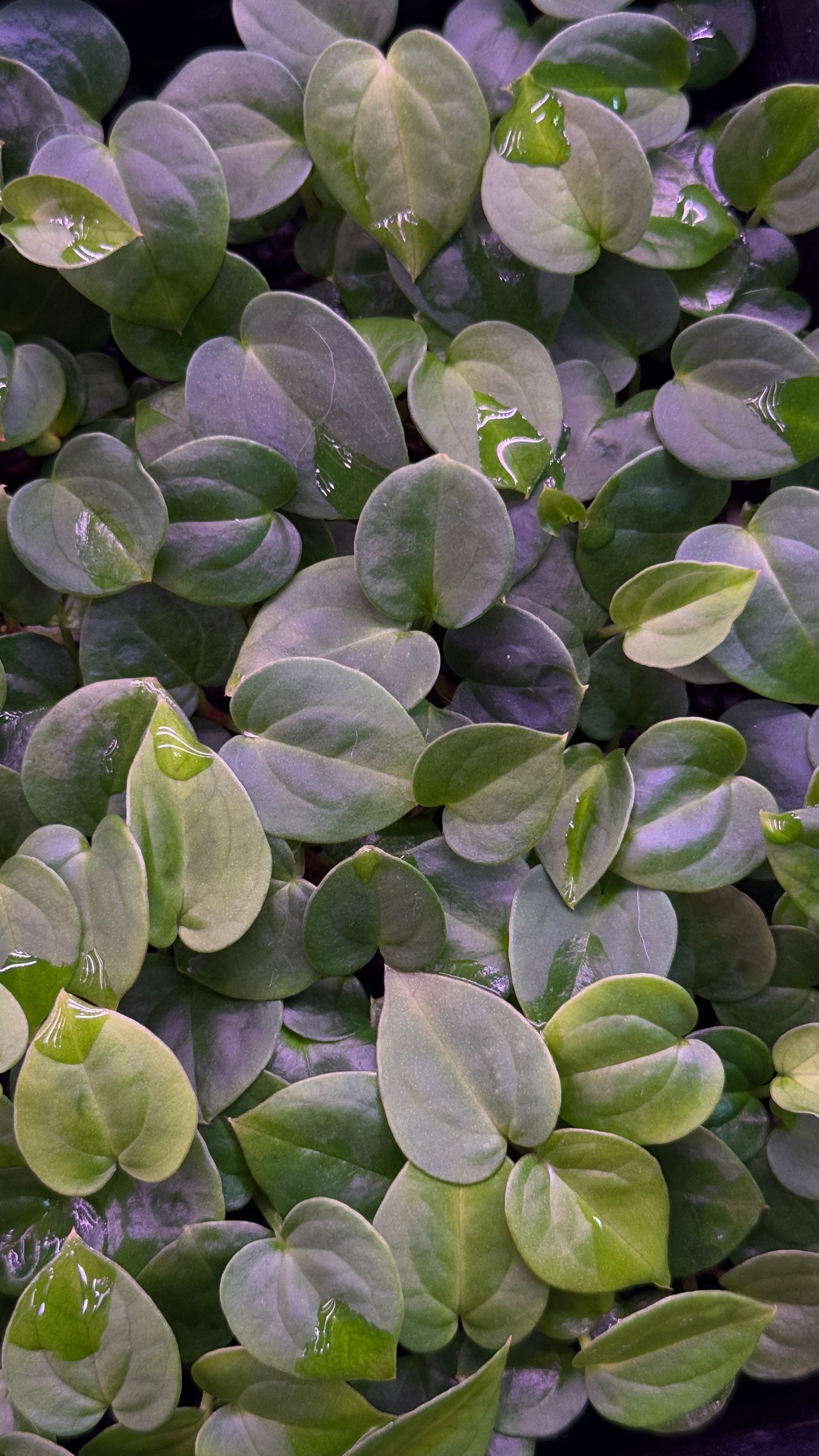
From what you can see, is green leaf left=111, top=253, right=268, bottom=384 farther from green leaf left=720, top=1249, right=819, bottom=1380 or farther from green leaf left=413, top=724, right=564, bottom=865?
green leaf left=720, top=1249, right=819, bottom=1380

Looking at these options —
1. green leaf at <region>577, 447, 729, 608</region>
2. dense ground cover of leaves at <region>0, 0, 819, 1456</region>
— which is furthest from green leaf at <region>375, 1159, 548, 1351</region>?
green leaf at <region>577, 447, 729, 608</region>

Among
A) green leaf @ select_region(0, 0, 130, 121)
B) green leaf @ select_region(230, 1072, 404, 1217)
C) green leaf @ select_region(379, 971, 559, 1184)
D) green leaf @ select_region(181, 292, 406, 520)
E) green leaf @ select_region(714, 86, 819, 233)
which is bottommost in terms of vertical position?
green leaf @ select_region(230, 1072, 404, 1217)

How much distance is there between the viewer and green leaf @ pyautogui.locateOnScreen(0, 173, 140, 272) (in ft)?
2.04

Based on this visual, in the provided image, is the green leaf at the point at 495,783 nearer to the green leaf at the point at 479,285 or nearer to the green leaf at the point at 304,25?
the green leaf at the point at 479,285

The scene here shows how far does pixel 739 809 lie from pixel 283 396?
418 mm

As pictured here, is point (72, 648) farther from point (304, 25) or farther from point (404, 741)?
point (304, 25)

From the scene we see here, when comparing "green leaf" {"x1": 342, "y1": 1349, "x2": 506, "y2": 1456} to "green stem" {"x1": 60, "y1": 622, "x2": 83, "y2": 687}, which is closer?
"green leaf" {"x1": 342, "y1": 1349, "x2": 506, "y2": 1456}

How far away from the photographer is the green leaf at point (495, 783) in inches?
24.1

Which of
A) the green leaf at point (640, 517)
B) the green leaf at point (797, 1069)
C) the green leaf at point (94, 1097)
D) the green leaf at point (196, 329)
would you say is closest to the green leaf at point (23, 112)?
the green leaf at point (196, 329)

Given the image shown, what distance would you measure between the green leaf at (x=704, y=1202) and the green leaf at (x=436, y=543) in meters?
0.38

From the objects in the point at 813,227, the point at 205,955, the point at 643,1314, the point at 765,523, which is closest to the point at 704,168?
the point at 813,227

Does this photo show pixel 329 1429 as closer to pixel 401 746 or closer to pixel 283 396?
pixel 401 746

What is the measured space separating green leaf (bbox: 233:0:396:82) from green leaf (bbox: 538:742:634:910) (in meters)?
0.54

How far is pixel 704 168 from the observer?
73cm
